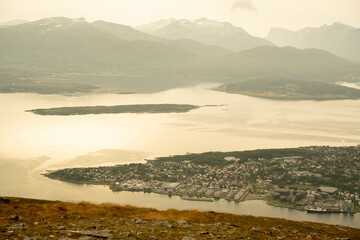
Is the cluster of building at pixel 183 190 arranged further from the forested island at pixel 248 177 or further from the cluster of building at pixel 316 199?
the cluster of building at pixel 316 199

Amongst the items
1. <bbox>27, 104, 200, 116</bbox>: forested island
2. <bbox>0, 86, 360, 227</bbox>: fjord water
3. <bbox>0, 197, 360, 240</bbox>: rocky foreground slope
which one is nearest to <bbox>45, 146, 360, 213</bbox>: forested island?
<bbox>0, 86, 360, 227</bbox>: fjord water

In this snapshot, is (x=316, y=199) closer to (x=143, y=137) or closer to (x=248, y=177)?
(x=248, y=177)

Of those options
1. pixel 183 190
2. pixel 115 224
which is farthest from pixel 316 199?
pixel 115 224

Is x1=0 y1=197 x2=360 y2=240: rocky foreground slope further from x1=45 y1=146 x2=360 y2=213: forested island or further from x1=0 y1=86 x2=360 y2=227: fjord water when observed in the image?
x1=45 y1=146 x2=360 y2=213: forested island

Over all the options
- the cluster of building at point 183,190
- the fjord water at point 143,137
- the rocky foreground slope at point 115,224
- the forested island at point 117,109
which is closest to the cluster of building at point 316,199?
the fjord water at point 143,137

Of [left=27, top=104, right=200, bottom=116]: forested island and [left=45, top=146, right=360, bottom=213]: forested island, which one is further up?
[left=27, top=104, right=200, bottom=116]: forested island

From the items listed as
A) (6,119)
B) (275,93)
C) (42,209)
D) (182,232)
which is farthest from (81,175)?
(275,93)
